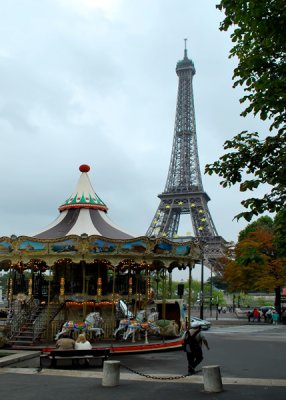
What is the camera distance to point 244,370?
13570mm

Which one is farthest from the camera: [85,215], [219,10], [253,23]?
[85,215]

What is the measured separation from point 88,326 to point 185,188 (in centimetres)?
7906

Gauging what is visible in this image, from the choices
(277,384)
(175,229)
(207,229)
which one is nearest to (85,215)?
(277,384)

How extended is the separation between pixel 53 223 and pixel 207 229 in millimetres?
66478

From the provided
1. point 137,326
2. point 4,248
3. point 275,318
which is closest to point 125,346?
point 137,326

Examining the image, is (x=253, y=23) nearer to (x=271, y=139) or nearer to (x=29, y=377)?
(x=271, y=139)

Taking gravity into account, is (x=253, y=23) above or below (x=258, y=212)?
above

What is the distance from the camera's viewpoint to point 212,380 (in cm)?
990

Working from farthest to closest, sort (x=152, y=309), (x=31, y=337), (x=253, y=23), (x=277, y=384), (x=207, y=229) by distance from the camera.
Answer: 1. (x=207, y=229)
2. (x=152, y=309)
3. (x=31, y=337)
4. (x=277, y=384)
5. (x=253, y=23)

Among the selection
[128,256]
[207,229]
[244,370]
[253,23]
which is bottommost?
[244,370]

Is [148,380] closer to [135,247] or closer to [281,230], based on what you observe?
[281,230]

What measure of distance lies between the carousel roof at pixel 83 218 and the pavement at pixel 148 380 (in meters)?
6.41

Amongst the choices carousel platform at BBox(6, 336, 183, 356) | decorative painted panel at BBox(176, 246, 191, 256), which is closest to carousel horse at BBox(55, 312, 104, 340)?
carousel platform at BBox(6, 336, 183, 356)

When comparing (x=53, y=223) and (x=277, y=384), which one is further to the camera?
(x=53, y=223)
